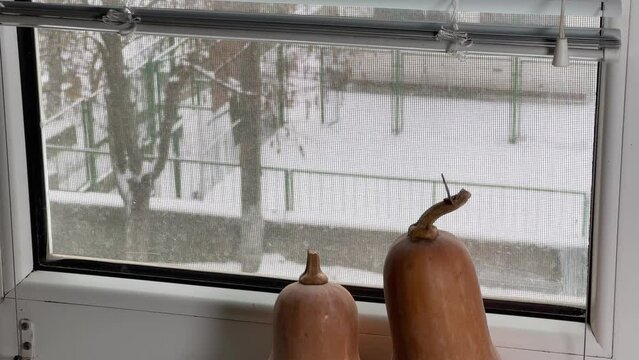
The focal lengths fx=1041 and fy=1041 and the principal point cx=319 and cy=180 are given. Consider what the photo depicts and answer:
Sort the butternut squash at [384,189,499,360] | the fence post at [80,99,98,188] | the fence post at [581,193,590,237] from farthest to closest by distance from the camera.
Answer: the fence post at [80,99,98,188] → the fence post at [581,193,590,237] → the butternut squash at [384,189,499,360]

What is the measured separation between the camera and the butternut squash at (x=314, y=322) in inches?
36.0

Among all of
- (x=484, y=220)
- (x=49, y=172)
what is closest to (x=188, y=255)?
(x=49, y=172)

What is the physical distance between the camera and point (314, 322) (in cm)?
91

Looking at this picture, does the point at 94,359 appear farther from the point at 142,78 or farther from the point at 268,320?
the point at 142,78

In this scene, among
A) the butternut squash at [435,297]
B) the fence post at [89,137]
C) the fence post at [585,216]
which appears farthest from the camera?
the fence post at [89,137]

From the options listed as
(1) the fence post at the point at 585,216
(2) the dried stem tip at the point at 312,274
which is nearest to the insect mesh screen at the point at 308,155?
(1) the fence post at the point at 585,216

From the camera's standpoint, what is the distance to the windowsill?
0.99m

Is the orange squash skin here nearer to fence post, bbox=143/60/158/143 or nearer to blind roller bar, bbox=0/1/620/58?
blind roller bar, bbox=0/1/620/58

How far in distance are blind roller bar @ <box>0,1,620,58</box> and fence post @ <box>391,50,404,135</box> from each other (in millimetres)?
88

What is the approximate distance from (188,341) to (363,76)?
0.33 meters

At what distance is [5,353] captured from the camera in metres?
1.13

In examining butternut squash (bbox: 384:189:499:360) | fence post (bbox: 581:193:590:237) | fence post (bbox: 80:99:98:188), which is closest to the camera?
butternut squash (bbox: 384:189:499:360)

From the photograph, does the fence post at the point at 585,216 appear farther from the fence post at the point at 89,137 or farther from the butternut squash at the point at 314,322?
the fence post at the point at 89,137

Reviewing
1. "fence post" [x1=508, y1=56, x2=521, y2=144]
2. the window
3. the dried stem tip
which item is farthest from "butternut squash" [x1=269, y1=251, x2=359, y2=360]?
"fence post" [x1=508, y1=56, x2=521, y2=144]
